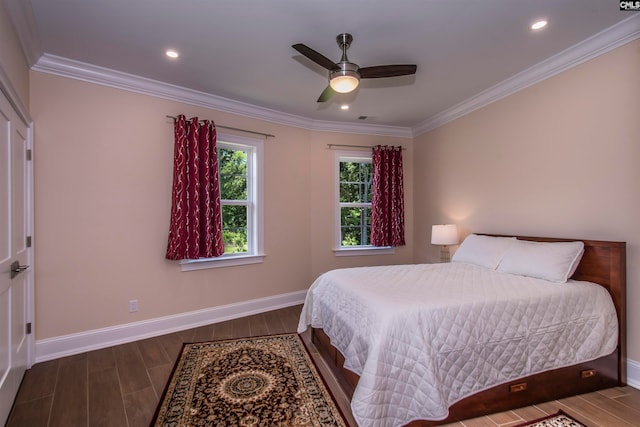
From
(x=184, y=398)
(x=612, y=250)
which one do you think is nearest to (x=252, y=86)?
(x=184, y=398)

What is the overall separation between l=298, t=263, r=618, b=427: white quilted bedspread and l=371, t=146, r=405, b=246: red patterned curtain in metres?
2.06

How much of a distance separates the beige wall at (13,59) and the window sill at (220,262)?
1906 millimetres

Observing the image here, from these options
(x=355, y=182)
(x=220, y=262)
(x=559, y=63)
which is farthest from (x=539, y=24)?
(x=220, y=262)

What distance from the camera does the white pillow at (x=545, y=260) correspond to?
7.43ft

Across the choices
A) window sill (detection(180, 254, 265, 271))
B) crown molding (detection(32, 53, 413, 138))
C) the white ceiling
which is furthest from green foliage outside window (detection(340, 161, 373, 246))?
the white ceiling

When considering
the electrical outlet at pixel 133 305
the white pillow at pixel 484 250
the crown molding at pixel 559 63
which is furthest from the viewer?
the electrical outlet at pixel 133 305

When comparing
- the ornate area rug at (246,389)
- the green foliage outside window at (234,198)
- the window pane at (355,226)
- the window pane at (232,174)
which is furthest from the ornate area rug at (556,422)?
the window pane at (232,174)

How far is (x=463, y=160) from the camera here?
148 inches

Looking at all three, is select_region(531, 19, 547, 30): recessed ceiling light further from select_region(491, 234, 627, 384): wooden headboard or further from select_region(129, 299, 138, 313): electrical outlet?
select_region(129, 299, 138, 313): electrical outlet

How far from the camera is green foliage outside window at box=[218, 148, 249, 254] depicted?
3.70 meters

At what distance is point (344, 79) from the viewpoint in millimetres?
2107

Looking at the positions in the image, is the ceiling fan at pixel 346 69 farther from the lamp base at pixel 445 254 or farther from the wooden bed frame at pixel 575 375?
the lamp base at pixel 445 254

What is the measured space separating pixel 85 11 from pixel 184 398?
2679mm

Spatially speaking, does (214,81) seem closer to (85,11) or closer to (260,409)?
(85,11)
